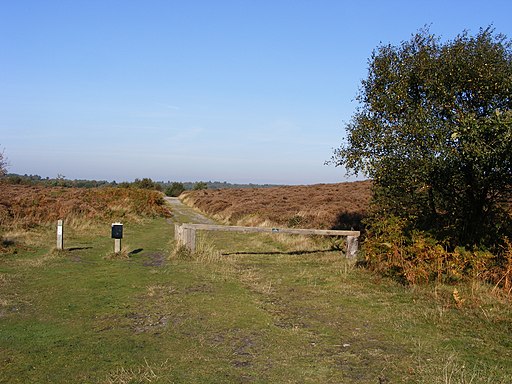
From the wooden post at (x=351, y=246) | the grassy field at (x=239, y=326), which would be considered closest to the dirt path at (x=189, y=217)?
the wooden post at (x=351, y=246)

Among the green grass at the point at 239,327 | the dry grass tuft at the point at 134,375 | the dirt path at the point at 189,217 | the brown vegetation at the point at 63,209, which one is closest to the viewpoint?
the dry grass tuft at the point at 134,375

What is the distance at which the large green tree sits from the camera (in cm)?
938

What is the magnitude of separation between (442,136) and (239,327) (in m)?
5.82

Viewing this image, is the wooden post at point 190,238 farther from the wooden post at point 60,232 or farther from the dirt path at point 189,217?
the dirt path at point 189,217

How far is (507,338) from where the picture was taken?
6441 mm

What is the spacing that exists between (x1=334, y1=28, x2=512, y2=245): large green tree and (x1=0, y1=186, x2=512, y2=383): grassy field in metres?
2.33

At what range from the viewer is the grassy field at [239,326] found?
537 centimetres

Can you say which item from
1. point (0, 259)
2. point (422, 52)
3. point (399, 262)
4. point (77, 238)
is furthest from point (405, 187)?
point (77, 238)

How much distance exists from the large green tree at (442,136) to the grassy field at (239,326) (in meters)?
2.33

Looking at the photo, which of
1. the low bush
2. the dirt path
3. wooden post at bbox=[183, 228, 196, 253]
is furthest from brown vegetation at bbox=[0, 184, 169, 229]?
the low bush

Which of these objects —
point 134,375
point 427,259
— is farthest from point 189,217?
point 134,375

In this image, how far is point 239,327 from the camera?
721 cm

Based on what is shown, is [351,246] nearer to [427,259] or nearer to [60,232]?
[427,259]

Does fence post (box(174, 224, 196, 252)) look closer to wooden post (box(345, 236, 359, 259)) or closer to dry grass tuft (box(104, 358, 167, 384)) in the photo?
wooden post (box(345, 236, 359, 259))
